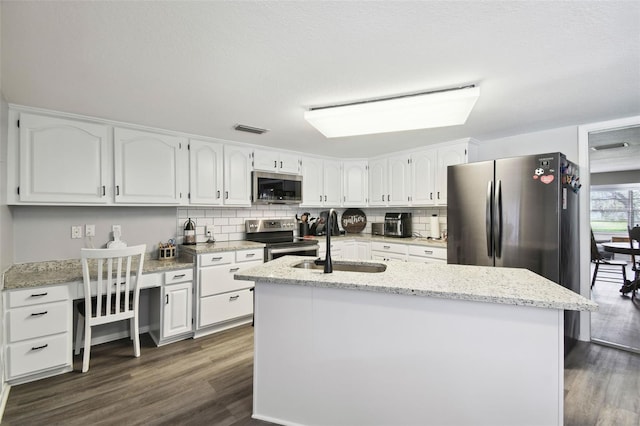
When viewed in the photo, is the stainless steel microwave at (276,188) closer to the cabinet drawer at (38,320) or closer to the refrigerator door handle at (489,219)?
the cabinet drawer at (38,320)

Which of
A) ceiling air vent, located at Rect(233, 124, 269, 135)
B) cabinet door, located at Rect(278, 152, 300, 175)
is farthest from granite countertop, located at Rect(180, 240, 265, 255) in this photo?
ceiling air vent, located at Rect(233, 124, 269, 135)

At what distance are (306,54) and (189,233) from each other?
251cm

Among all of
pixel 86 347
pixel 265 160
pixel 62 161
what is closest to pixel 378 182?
pixel 265 160

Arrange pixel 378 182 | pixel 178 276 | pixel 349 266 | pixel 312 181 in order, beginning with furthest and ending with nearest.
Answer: pixel 378 182
pixel 312 181
pixel 178 276
pixel 349 266

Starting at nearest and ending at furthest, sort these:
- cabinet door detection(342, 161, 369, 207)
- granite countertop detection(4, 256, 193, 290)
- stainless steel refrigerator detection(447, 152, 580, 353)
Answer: granite countertop detection(4, 256, 193, 290), stainless steel refrigerator detection(447, 152, 580, 353), cabinet door detection(342, 161, 369, 207)

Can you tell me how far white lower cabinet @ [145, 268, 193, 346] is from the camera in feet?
8.98

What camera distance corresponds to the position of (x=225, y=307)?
3.07 meters

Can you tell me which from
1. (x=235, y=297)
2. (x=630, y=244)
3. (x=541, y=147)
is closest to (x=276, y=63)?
(x=235, y=297)

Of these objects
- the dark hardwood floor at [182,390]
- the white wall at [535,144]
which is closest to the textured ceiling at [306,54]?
the white wall at [535,144]

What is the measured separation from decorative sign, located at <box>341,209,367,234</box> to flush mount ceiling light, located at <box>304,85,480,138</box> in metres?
2.56

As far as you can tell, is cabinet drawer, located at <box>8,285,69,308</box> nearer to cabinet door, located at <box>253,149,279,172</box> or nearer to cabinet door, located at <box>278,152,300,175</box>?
cabinet door, located at <box>253,149,279,172</box>

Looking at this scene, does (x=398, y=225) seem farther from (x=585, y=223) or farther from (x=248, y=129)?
(x=248, y=129)

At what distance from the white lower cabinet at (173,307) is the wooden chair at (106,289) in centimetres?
22

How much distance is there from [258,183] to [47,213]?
2011 millimetres
